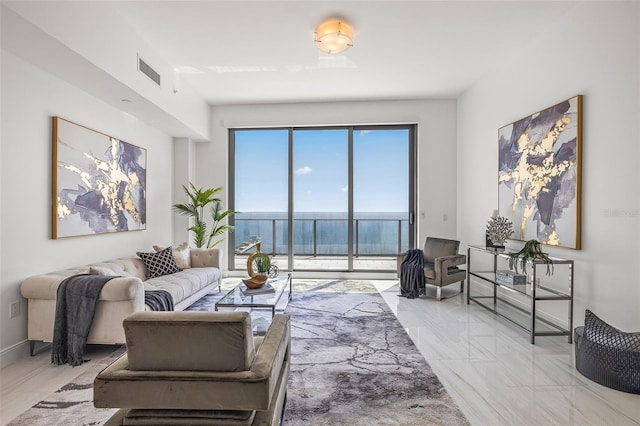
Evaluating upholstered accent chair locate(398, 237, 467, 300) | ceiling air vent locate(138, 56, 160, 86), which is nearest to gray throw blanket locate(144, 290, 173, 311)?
ceiling air vent locate(138, 56, 160, 86)

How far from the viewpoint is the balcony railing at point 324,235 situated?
6.88 m

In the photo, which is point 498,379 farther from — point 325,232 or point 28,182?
point 325,232

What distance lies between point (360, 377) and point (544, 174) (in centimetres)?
285

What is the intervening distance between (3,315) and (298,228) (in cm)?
468

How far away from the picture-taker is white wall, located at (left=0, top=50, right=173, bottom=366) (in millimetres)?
2811

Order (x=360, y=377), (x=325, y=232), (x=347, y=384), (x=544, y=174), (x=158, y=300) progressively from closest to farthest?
(x=347, y=384) < (x=360, y=377) < (x=158, y=300) < (x=544, y=174) < (x=325, y=232)

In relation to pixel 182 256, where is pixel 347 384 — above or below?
below

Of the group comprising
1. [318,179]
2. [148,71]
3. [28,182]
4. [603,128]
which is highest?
[148,71]

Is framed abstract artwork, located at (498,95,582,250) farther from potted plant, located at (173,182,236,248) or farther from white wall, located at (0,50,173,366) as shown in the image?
white wall, located at (0,50,173,366)

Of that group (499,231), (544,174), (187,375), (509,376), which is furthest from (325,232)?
(187,375)

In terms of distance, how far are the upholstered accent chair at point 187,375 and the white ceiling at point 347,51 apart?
2.97 m

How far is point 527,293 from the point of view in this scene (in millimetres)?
3902

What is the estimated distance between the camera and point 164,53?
4188 mm

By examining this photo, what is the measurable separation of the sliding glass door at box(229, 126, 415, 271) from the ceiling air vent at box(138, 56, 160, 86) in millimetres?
2363
